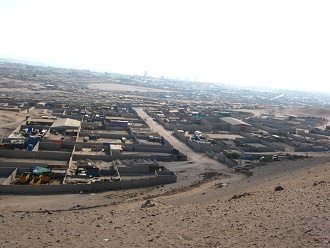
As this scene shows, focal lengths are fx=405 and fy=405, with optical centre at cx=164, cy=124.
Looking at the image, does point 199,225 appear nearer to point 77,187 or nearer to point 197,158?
point 77,187

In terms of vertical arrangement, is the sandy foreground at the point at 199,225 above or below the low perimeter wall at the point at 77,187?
above

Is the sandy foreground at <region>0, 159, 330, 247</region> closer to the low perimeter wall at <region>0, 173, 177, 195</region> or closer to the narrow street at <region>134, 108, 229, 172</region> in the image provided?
the low perimeter wall at <region>0, 173, 177, 195</region>

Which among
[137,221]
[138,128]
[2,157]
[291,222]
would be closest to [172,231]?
[137,221]

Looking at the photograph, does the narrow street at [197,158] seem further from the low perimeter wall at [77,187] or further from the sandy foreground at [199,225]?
the sandy foreground at [199,225]

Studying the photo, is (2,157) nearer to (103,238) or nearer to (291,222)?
(103,238)

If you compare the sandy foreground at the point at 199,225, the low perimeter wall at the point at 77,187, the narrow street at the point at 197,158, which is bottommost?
the narrow street at the point at 197,158

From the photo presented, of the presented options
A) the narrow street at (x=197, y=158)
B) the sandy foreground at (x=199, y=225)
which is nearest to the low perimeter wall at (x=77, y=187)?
the sandy foreground at (x=199, y=225)

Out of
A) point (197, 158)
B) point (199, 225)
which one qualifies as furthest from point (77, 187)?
point (197, 158)

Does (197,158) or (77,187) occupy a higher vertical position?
(77,187)
